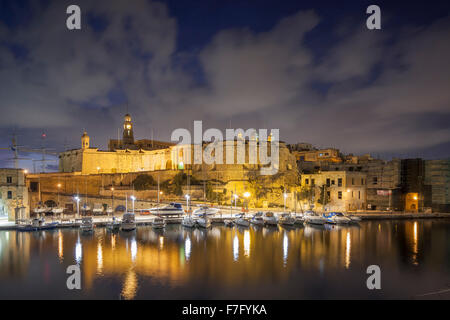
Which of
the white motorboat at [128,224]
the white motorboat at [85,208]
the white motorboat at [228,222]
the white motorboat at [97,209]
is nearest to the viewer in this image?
the white motorboat at [128,224]

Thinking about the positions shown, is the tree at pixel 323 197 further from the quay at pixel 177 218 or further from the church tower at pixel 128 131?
the church tower at pixel 128 131

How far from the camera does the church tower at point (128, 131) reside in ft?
217

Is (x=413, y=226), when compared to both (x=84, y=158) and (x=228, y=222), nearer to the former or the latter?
(x=228, y=222)

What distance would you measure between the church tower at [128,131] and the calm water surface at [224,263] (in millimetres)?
43508

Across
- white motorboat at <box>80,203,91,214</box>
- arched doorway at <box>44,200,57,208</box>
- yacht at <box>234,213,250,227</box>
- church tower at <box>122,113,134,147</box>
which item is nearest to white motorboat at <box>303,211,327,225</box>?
yacht at <box>234,213,250,227</box>

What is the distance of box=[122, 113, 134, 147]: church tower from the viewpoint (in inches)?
2599

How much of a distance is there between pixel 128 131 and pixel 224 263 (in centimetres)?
5613

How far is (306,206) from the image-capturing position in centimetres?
3553

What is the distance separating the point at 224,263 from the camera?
53.5ft

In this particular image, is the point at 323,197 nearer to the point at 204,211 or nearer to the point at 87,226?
the point at 204,211

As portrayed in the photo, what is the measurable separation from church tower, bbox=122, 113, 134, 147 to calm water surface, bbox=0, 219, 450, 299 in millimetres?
43508

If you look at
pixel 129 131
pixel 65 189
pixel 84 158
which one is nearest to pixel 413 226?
pixel 65 189

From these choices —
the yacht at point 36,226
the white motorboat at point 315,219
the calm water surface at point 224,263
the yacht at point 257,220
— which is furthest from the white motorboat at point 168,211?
the white motorboat at point 315,219
